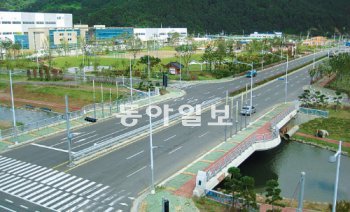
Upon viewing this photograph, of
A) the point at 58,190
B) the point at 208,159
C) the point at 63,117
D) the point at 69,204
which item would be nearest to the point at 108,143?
the point at 58,190

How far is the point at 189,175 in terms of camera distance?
3369 centimetres

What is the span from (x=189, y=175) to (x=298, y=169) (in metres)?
14.5

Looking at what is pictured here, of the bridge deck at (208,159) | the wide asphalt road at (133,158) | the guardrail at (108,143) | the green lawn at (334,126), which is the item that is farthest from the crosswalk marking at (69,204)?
the green lawn at (334,126)

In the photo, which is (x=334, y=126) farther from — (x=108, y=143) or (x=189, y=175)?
(x=108, y=143)

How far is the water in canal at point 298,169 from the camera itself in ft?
114

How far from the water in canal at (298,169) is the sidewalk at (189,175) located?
2920mm

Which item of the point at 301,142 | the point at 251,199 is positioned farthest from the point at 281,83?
the point at 251,199

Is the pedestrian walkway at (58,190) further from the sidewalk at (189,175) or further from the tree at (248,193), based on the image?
the tree at (248,193)

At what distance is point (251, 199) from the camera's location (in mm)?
26203

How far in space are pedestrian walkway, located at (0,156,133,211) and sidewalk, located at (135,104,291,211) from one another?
6.98 feet

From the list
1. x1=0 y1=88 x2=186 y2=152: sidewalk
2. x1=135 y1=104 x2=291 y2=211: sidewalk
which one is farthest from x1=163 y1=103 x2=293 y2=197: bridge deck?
x1=0 y1=88 x2=186 y2=152: sidewalk

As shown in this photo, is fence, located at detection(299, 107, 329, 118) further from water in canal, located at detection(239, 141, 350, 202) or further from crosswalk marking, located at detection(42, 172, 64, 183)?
crosswalk marking, located at detection(42, 172, 64, 183)

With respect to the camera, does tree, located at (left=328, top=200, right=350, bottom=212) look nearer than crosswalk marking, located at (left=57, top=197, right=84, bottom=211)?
Yes

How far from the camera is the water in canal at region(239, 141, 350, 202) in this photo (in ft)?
114
